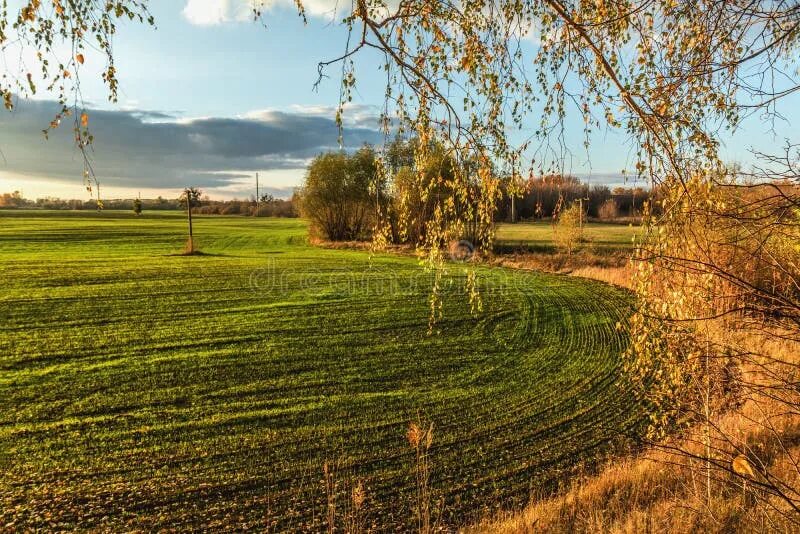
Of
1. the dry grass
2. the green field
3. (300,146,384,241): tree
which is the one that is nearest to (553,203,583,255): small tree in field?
the green field

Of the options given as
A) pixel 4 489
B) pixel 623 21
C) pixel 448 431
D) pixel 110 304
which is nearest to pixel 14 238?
pixel 110 304

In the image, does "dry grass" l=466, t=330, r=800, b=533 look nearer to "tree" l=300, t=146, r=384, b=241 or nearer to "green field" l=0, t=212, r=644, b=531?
"green field" l=0, t=212, r=644, b=531

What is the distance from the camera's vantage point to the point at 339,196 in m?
38.1

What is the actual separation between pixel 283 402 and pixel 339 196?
104 ft

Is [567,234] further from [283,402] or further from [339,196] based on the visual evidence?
[283,402]

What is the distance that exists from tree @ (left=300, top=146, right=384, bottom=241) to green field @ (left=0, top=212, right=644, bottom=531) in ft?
74.4

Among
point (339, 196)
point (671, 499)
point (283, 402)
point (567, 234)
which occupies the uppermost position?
point (339, 196)

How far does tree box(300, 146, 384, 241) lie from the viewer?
1475 inches

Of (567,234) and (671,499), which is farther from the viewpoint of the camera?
(567,234)

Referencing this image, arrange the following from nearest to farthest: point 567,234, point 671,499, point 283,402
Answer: point 671,499
point 283,402
point 567,234

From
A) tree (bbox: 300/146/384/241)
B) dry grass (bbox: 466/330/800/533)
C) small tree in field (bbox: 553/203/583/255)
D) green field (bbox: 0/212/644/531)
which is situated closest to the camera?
dry grass (bbox: 466/330/800/533)

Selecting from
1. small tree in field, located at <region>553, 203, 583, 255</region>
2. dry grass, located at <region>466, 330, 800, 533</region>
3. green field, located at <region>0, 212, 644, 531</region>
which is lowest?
green field, located at <region>0, 212, 644, 531</region>

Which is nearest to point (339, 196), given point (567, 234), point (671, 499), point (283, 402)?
point (567, 234)

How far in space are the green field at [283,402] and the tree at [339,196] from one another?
22.7 m
